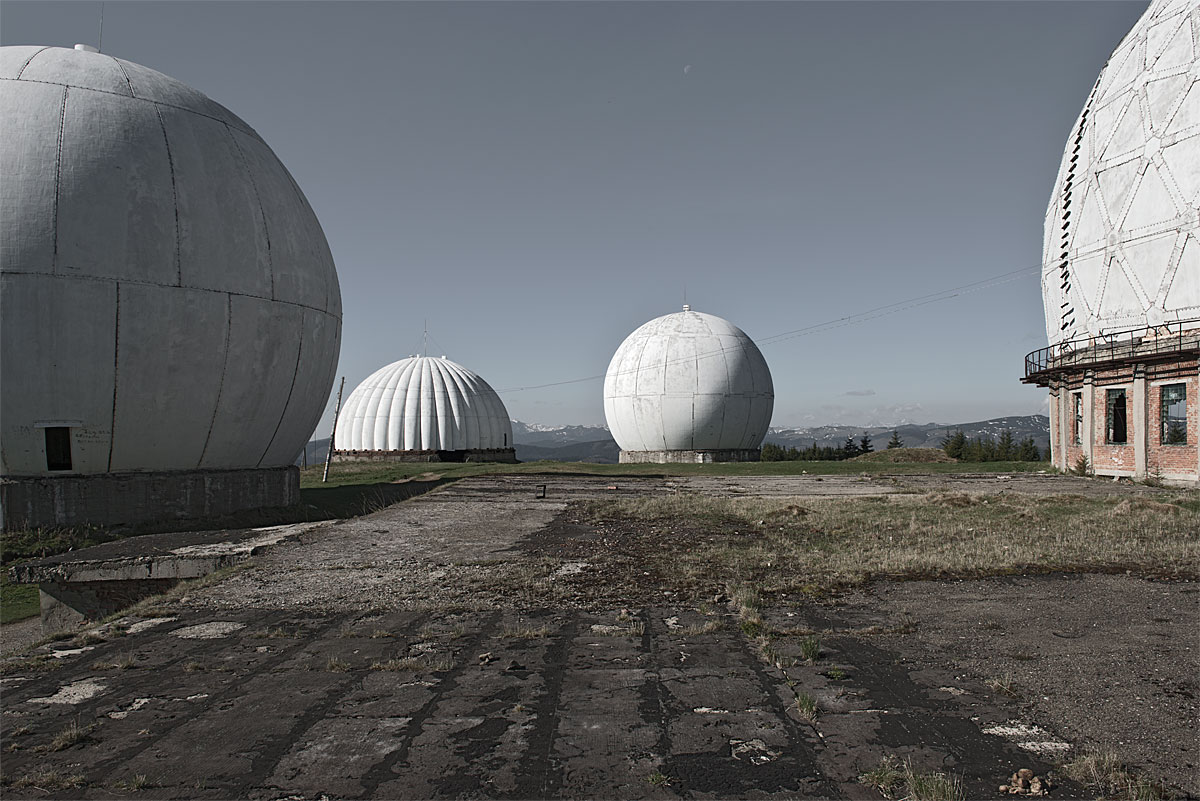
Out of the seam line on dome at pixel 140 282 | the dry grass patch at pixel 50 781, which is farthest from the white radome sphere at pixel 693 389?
the dry grass patch at pixel 50 781

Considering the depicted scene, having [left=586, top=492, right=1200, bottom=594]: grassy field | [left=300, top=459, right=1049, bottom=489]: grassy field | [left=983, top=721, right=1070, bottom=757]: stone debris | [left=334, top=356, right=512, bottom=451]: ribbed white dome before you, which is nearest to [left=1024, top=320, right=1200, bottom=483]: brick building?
[left=300, top=459, right=1049, bottom=489]: grassy field

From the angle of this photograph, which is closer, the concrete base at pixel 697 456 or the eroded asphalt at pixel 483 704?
the eroded asphalt at pixel 483 704

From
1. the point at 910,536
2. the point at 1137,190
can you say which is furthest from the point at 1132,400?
the point at 910,536

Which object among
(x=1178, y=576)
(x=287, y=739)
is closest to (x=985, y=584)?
(x=1178, y=576)

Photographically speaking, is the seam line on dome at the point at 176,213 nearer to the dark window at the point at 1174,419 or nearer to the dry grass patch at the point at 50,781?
the dry grass patch at the point at 50,781

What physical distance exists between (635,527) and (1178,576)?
7436mm

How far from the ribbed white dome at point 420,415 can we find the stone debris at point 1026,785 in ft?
124

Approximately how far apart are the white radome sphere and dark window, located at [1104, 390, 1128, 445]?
18.4 meters

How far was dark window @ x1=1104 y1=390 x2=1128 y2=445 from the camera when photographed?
2392 cm

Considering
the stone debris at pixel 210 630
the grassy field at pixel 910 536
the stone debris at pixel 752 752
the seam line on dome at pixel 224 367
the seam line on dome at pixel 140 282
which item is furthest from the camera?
the seam line on dome at pixel 224 367

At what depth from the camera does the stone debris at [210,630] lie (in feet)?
21.0

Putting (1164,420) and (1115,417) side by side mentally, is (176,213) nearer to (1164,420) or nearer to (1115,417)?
(1164,420)

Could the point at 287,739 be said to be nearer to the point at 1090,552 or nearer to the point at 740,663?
the point at 740,663

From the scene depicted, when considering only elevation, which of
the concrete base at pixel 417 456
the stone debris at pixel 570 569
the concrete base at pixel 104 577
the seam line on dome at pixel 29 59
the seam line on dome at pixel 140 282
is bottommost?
the concrete base at pixel 104 577
